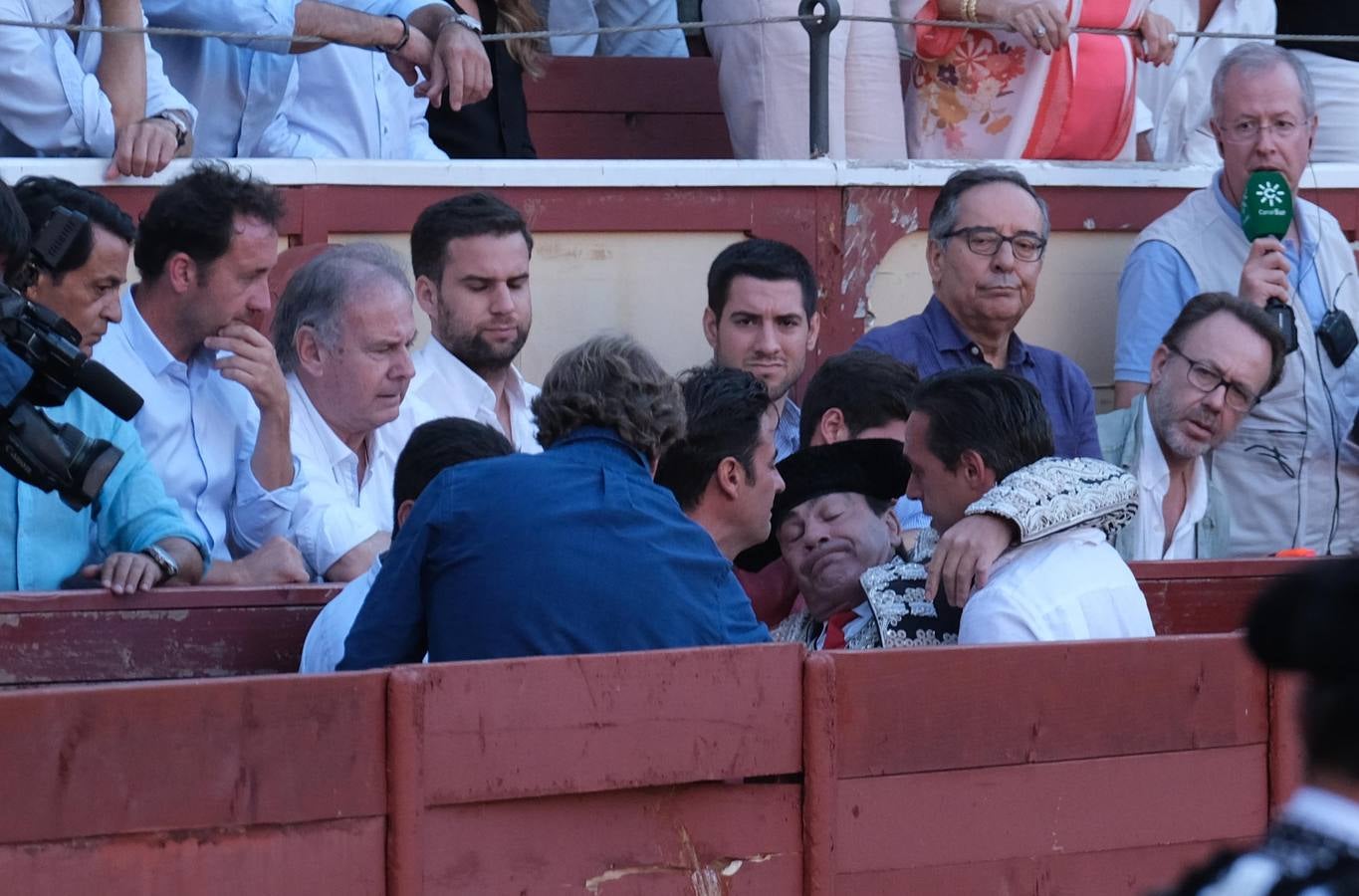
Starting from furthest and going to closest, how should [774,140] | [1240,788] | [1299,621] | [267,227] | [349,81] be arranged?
1. [774,140]
2. [349,81]
3. [267,227]
4. [1240,788]
5. [1299,621]

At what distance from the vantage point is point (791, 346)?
515 cm

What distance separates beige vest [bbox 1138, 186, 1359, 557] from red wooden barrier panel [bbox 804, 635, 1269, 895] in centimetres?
165

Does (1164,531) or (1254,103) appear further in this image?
(1254,103)

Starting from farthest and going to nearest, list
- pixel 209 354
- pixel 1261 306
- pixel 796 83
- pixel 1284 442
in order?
pixel 796 83 < pixel 1284 442 < pixel 1261 306 < pixel 209 354

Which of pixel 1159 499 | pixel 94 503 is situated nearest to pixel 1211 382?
pixel 1159 499

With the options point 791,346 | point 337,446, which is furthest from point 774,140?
point 337,446

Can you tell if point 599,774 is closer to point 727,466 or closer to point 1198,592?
point 727,466

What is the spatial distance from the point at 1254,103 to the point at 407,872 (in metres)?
3.63

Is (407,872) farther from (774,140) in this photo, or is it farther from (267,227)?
(774,140)

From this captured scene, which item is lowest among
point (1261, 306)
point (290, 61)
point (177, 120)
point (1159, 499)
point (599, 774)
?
point (599, 774)

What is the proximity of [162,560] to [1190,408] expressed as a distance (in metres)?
2.48

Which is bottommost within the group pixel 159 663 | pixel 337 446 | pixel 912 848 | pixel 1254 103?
pixel 912 848

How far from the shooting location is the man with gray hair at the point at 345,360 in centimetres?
443

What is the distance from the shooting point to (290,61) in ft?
17.8
